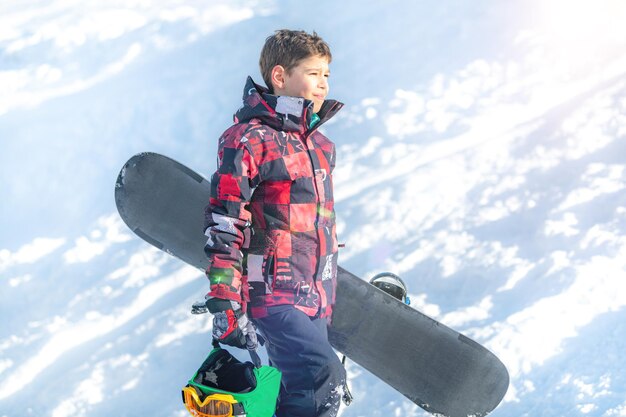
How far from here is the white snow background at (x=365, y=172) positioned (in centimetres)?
412

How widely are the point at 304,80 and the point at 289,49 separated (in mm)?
132

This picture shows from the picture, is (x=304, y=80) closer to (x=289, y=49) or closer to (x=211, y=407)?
(x=289, y=49)

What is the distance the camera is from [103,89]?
783cm

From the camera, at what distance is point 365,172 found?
249 inches

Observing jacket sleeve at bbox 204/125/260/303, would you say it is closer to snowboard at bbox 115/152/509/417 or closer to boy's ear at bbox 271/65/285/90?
boy's ear at bbox 271/65/285/90

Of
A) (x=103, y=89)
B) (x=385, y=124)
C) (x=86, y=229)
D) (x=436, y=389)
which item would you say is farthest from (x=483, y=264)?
(x=103, y=89)

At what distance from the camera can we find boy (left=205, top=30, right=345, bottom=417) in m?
2.11

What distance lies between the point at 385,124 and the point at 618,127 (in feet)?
8.37

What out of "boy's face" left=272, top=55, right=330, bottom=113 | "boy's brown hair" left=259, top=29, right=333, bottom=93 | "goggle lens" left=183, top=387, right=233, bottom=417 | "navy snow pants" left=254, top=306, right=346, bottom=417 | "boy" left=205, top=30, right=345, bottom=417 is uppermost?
"boy's brown hair" left=259, top=29, right=333, bottom=93

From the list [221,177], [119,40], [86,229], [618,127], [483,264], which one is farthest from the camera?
[119,40]

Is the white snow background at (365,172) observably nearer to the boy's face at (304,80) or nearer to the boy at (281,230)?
the boy at (281,230)

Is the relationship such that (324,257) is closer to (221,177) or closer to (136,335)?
(221,177)

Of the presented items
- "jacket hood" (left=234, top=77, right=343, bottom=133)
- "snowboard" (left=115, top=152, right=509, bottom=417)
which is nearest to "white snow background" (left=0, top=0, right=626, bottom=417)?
"snowboard" (left=115, top=152, right=509, bottom=417)

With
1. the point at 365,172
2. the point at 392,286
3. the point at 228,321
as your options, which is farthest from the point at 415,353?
the point at 365,172
